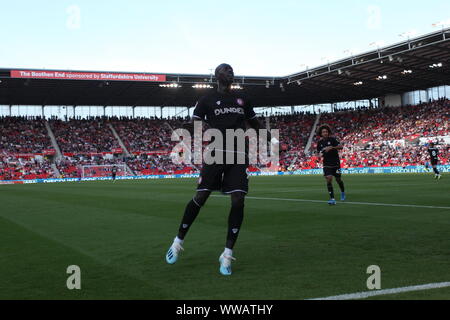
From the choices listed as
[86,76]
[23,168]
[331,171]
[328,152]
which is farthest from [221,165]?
[23,168]

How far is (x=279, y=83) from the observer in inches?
2272

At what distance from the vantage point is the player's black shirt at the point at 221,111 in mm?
5309

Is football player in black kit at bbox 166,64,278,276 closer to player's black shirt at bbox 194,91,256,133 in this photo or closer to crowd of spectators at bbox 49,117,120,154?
player's black shirt at bbox 194,91,256,133

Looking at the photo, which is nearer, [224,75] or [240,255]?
[224,75]

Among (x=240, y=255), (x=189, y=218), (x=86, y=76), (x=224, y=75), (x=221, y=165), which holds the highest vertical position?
(x=86, y=76)

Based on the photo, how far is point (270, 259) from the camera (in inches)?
210

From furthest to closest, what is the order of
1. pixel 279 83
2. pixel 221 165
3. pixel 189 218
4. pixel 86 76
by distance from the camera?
1. pixel 279 83
2. pixel 86 76
3. pixel 189 218
4. pixel 221 165

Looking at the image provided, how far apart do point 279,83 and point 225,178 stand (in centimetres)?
5380

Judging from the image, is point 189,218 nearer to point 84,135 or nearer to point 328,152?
point 328,152

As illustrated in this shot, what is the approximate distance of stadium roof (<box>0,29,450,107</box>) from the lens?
45.0 metres

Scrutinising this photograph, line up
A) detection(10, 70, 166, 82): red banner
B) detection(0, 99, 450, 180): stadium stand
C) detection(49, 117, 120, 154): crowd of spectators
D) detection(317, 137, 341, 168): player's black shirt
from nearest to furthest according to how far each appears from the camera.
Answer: detection(317, 137, 341, 168): player's black shirt, detection(10, 70, 166, 82): red banner, detection(0, 99, 450, 180): stadium stand, detection(49, 117, 120, 154): crowd of spectators

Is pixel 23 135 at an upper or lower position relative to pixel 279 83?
lower

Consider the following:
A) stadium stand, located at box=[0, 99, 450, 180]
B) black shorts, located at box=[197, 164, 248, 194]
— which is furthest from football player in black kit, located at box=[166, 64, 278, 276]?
stadium stand, located at box=[0, 99, 450, 180]
